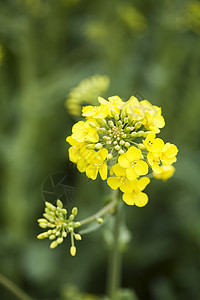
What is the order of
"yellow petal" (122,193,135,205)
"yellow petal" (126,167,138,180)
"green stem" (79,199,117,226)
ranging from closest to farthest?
1. "yellow petal" (126,167,138,180)
2. "yellow petal" (122,193,135,205)
3. "green stem" (79,199,117,226)

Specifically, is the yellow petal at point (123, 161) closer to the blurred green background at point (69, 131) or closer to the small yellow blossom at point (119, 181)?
the small yellow blossom at point (119, 181)

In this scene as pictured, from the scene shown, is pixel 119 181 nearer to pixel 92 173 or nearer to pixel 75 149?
pixel 92 173

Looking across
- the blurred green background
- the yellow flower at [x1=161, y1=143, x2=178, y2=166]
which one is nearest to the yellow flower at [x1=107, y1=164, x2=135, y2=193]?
the yellow flower at [x1=161, y1=143, x2=178, y2=166]

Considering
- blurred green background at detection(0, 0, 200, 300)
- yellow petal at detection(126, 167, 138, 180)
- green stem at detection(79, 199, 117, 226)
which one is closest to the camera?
yellow petal at detection(126, 167, 138, 180)

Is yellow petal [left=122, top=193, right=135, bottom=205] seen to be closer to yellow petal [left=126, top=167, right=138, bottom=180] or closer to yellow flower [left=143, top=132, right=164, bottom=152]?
yellow petal [left=126, top=167, right=138, bottom=180]

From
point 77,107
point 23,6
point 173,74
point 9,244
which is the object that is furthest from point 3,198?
point 173,74

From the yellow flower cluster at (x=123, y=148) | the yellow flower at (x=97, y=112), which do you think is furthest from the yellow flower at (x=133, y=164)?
the yellow flower at (x=97, y=112)

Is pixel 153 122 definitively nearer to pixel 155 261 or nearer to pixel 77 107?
pixel 77 107

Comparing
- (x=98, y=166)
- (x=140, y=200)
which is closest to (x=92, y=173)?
(x=98, y=166)
